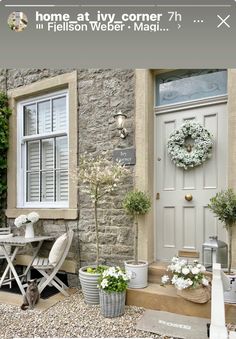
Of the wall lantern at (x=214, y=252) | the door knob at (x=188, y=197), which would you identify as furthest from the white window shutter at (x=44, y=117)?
the wall lantern at (x=214, y=252)

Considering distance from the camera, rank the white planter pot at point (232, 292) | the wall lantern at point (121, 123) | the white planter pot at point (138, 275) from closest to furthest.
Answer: the white planter pot at point (232, 292) → the white planter pot at point (138, 275) → the wall lantern at point (121, 123)

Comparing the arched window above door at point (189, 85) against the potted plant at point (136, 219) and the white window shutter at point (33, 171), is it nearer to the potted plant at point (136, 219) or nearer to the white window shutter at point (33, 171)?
the potted plant at point (136, 219)

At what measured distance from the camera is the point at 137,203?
2961mm

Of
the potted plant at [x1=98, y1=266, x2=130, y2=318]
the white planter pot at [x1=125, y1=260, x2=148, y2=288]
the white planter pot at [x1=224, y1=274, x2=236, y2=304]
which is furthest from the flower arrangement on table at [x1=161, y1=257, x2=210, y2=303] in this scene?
the potted plant at [x1=98, y1=266, x2=130, y2=318]

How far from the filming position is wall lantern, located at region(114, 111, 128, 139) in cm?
325

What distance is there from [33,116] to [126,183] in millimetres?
2093

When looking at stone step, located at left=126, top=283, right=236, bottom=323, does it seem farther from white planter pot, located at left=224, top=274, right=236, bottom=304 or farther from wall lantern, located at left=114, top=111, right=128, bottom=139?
wall lantern, located at left=114, top=111, right=128, bottom=139

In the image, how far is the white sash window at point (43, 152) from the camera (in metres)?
3.95

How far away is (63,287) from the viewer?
134 inches

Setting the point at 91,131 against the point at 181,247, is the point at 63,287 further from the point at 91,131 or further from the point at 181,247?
the point at 91,131

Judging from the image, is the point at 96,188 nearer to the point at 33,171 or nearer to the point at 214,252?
the point at 214,252

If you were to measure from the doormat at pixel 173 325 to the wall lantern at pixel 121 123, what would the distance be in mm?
2086

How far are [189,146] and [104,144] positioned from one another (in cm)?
112

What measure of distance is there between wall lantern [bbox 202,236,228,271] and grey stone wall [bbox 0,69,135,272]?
90cm
